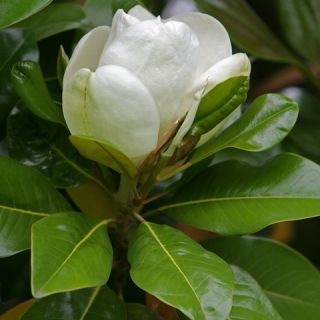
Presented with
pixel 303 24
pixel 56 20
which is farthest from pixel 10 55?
pixel 303 24

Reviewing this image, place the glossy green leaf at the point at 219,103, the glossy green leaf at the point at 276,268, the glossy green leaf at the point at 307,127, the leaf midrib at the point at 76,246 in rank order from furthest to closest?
the glossy green leaf at the point at 307,127, the glossy green leaf at the point at 276,268, the glossy green leaf at the point at 219,103, the leaf midrib at the point at 76,246

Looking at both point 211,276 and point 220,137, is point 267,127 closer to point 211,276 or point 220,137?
point 220,137

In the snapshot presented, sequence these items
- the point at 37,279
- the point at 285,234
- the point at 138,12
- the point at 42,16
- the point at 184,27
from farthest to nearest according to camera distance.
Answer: the point at 285,234, the point at 42,16, the point at 138,12, the point at 184,27, the point at 37,279

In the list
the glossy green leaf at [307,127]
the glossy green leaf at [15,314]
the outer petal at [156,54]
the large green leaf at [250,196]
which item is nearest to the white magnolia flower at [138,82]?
the outer petal at [156,54]

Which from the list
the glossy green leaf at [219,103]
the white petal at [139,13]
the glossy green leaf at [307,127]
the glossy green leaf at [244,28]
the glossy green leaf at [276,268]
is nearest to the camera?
the glossy green leaf at [219,103]

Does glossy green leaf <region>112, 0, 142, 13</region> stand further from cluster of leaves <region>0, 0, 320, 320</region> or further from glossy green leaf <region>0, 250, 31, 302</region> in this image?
glossy green leaf <region>0, 250, 31, 302</region>

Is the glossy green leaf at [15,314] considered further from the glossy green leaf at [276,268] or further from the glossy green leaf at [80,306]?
the glossy green leaf at [276,268]

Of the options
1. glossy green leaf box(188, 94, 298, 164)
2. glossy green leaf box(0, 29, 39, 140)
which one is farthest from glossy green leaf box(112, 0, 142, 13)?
glossy green leaf box(188, 94, 298, 164)

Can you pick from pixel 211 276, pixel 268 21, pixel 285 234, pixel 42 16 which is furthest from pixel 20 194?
pixel 268 21
